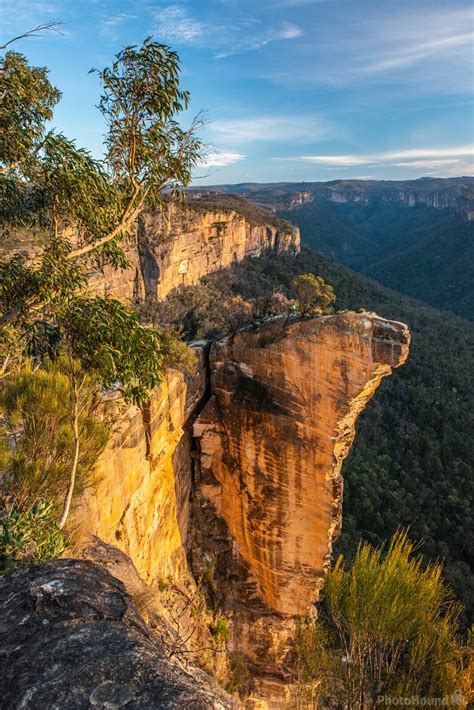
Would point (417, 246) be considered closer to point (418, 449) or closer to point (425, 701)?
point (418, 449)

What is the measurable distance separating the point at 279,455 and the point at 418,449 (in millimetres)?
26301

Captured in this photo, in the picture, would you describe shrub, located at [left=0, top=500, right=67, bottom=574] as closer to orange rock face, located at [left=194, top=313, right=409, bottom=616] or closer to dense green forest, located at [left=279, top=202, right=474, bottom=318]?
orange rock face, located at [left=194, top=313, right=409, bottom=616]

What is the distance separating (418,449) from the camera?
33125 mm

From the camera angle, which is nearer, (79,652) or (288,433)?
(79,652)

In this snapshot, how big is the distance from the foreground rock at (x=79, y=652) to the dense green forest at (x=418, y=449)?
15.6 metres

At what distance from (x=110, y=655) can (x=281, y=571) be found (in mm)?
10790

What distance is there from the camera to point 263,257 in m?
65.9

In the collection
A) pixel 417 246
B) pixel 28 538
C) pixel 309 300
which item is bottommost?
pixel 28 538

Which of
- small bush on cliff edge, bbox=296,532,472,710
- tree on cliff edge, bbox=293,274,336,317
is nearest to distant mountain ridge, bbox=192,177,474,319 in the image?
tree on cliff edge, bbox=293,274,336,317

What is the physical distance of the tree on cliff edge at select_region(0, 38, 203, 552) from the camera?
4738mm

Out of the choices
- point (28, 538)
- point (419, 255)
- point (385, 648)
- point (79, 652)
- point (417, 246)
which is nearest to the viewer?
point (79, 652)

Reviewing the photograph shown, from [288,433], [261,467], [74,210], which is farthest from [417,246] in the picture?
[74,210]

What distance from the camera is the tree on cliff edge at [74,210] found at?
474cm

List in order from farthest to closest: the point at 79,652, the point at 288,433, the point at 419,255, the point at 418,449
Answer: the point at 419,255 → the point at 418,449 → the point at 288,433 → the point at 79,652
